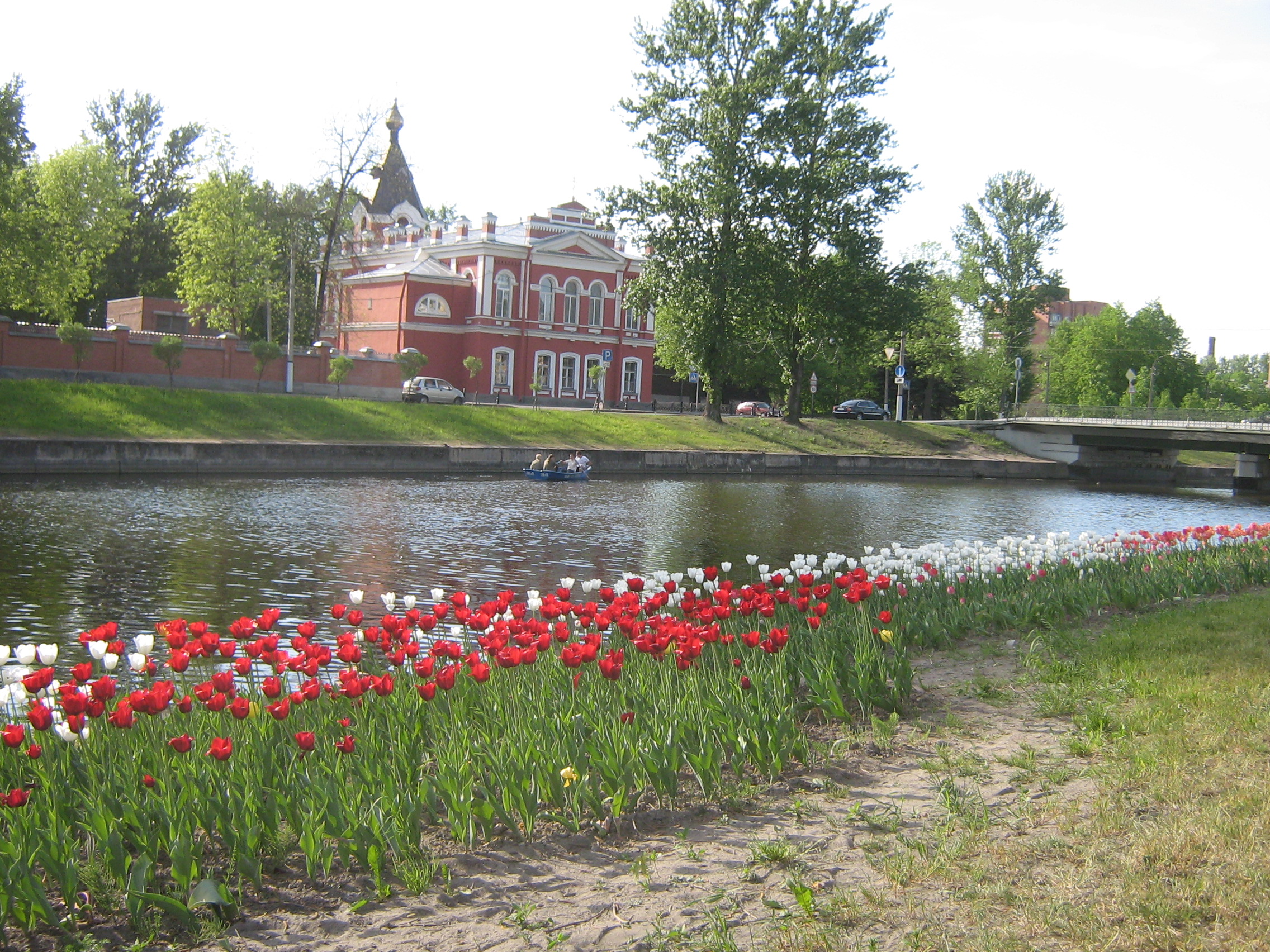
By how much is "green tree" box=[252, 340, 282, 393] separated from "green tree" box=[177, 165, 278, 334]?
1051cm

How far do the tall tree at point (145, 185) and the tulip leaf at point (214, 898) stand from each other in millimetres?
78898

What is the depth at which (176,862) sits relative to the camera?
13.9ft

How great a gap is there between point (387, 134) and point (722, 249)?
30495 mm

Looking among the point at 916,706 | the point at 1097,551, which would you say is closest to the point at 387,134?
the point at 1097,551

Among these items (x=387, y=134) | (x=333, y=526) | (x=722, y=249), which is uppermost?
(x=387, y=134)

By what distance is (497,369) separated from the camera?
62094 mm

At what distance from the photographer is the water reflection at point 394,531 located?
14305mm

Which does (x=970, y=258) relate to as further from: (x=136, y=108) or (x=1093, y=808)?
(x=1093, y=808)

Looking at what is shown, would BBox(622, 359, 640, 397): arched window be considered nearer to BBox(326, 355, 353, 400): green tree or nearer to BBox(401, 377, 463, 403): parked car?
BBox(401, 377, 463, 403): parked car

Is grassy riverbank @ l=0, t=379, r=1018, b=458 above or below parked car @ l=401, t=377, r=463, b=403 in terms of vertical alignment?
below

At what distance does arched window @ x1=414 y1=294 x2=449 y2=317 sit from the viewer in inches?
2379

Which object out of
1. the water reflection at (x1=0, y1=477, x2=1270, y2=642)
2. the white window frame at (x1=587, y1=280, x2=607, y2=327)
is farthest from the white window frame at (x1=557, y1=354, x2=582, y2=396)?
the water reflection at (x1=0, y1=477, x2=1270, y2=642)

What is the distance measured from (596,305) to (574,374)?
4.48 m

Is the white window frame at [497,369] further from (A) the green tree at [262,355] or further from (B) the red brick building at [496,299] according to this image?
(A) the green tree at [262,355]
